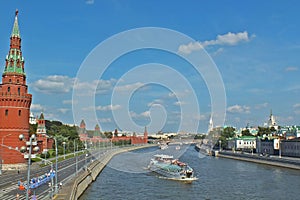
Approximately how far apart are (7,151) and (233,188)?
99.9ft

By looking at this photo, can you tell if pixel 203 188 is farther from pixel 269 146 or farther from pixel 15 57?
pixel 269 146

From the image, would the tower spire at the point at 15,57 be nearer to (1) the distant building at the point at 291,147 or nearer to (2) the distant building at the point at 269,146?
(1) the distant building at the point at 291,147

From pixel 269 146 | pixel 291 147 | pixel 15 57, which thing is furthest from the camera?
pixel 269 146

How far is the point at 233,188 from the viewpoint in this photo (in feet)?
142

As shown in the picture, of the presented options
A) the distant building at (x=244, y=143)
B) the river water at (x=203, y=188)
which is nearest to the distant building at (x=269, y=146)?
the distant building at (x=244, y=143)

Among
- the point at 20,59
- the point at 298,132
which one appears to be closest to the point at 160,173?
the point at 20,59

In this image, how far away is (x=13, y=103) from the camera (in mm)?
52156

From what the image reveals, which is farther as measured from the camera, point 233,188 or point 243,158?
point 243,158

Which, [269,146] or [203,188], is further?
[269,146]

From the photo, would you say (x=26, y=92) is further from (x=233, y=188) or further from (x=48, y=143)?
(x=48, y=143)

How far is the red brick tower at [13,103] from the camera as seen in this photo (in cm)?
5169

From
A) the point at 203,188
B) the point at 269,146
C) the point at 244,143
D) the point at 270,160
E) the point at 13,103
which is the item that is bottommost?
the point at 203,188

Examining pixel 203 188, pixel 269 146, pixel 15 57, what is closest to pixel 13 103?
pixel 15 57

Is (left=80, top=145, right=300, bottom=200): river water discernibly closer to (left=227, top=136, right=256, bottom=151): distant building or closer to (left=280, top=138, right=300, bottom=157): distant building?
(left=280, top=138, right=300, bottom=157): distant building
